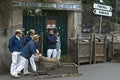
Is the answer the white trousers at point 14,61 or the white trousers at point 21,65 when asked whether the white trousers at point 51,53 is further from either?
the white trousers at point 21,65

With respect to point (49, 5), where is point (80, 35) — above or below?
below

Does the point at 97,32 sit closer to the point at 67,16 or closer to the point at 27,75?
the point at 67,16

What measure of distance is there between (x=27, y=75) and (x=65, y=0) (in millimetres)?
4679

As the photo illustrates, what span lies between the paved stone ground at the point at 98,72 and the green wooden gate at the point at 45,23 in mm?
1875

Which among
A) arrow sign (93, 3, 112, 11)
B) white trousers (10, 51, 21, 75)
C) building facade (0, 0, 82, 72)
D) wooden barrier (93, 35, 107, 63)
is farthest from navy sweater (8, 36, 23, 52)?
arrow sign (93, 3, 112, 11)

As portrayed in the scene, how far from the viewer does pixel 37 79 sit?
14.4 m

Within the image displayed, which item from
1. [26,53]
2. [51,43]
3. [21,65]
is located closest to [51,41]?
[51,43]

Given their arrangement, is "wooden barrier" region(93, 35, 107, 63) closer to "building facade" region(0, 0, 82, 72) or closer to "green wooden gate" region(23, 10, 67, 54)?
"building facade" region(0, 0, 82, 72)

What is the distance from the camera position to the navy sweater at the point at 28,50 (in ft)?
47.5

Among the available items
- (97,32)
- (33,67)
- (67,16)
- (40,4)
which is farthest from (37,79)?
(97,32)

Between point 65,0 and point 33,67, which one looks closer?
point 33,67

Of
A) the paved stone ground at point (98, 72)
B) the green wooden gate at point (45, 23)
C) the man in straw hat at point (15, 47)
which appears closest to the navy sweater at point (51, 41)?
the green wooden gate at point (45, 23)

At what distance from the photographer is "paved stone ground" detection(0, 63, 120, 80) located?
14.6 m

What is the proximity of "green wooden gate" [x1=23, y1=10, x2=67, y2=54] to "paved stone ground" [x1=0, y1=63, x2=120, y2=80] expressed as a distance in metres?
1.88
